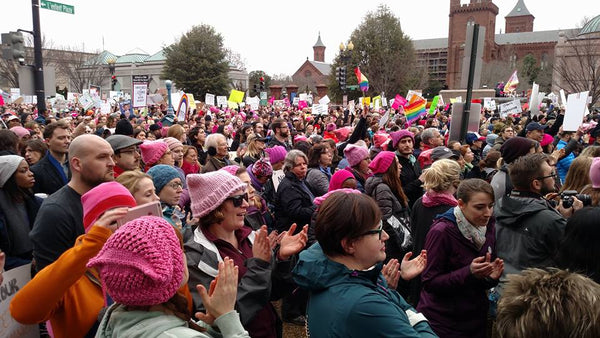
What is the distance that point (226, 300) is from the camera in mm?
1931

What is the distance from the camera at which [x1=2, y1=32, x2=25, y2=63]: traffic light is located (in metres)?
11.0

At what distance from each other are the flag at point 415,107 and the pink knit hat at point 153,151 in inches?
384

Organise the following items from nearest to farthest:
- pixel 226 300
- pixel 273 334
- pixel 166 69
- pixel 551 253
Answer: pixel 226 300 → pixel 273 334 → pixel 551 253 → pixel 166 69

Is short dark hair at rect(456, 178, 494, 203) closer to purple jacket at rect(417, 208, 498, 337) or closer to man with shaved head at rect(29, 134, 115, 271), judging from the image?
purple jacket at rect(417, 208, 498, 337)

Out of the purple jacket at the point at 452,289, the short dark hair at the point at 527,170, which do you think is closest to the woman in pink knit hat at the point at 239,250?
the purple jacket at the point at 452,289

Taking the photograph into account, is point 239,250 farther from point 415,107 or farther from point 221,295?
point 415,107

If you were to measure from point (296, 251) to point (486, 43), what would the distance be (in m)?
86.4

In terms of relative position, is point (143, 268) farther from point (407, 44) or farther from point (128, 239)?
point (407, 44)

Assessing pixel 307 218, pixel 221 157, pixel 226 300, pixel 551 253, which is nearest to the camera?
pixel 226 300

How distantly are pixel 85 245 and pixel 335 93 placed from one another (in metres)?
55.1

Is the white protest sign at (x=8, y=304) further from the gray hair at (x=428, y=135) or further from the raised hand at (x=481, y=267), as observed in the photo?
the gray hair at (x=428, y=135)

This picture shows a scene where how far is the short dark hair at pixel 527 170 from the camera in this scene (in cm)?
373

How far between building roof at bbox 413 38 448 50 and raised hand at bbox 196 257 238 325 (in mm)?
104422

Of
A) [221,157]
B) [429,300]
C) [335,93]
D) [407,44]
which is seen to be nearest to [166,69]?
[335,93]
